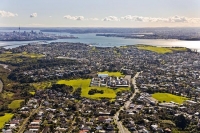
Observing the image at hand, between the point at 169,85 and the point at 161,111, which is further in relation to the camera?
the point at 169,85

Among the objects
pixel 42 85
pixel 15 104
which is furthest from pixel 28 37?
pixel 15 104

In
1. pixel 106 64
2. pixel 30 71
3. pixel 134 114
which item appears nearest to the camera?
pixel 134 114

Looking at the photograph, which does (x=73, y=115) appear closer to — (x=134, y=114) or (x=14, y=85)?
(x=134, y=114)

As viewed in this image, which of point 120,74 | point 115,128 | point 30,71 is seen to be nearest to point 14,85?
point 30,71

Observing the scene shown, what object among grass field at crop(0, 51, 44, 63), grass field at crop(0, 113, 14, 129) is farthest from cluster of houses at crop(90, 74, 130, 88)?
grass field at crop(0, 51, 44, 63)

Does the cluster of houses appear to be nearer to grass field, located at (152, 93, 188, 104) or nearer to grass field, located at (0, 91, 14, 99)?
grass field, located at (152, 93, 188, 104)

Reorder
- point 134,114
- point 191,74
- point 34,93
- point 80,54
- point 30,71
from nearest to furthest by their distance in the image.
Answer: point 134,114 < point 34,93 < point 191,74 < point 30,71 < point 80,54

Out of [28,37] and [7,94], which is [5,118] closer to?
[7,94]
